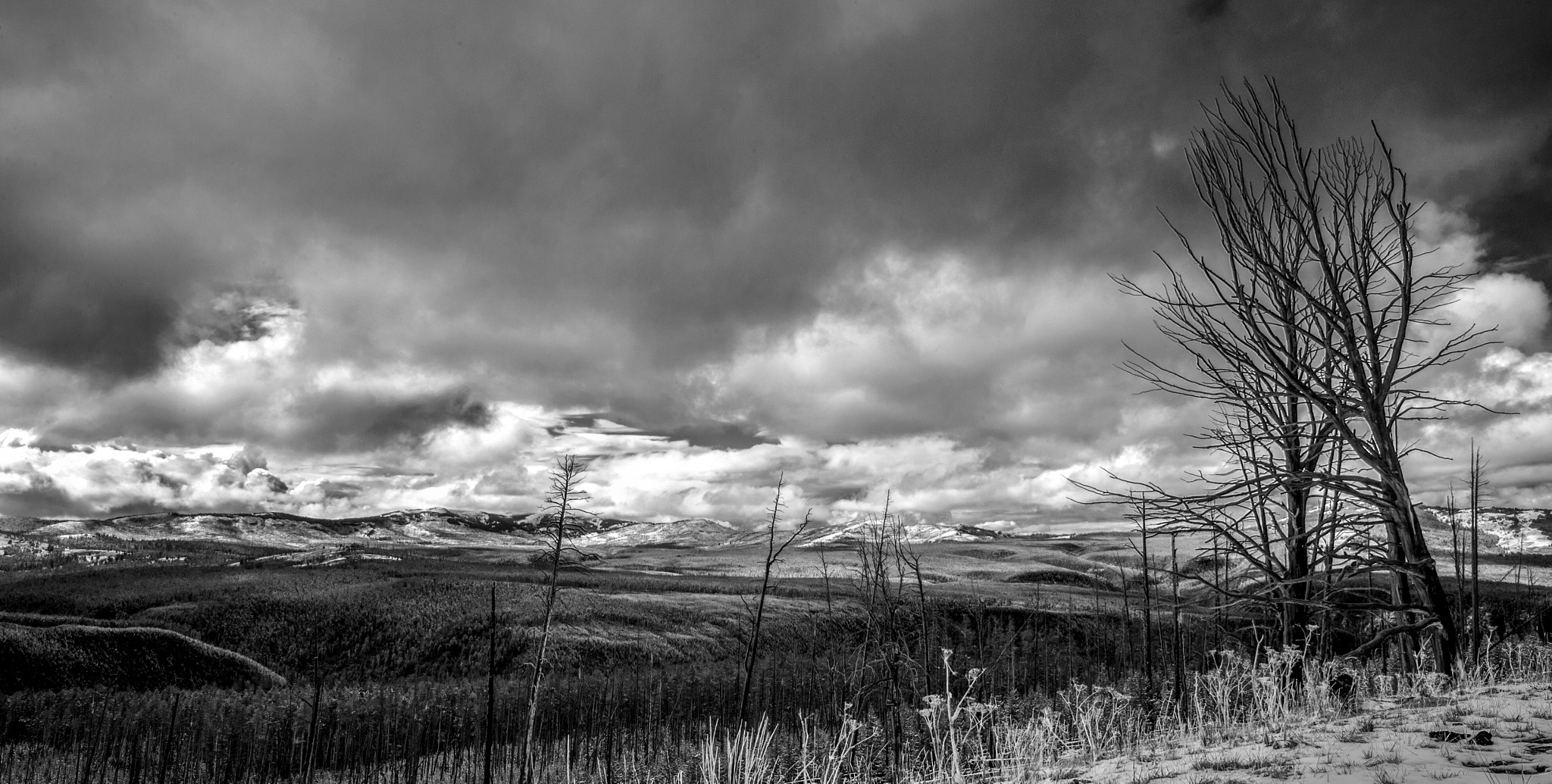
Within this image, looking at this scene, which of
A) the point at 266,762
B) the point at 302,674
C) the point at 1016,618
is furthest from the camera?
the point at 1016,618

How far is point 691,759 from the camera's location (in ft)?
39.4

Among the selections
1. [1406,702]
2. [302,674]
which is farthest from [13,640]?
[1406,702]

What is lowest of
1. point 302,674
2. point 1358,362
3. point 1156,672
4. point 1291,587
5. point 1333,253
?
point 302,674

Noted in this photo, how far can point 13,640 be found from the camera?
2327cm

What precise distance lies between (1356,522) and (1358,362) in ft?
7.09

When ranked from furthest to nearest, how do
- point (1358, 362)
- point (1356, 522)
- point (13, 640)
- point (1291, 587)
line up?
point (13, 640) < point (1291, 587) < point (1356, 522) < point (1358, 362)

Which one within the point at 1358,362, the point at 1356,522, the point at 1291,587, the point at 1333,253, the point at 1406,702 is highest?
the point at 1333,253

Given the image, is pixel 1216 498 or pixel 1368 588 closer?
pixel 1216 498

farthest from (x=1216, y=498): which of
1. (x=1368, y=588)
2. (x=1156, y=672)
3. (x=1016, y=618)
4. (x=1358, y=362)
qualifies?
(x=1016, y=618)

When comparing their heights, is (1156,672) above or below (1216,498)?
below

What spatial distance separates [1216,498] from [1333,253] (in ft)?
8.77

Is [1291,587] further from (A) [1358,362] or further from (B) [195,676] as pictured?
(B) [195,676]

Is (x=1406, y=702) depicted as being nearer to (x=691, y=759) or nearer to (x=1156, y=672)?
(x=691, y=759)

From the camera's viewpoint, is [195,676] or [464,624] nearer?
[195,676]
